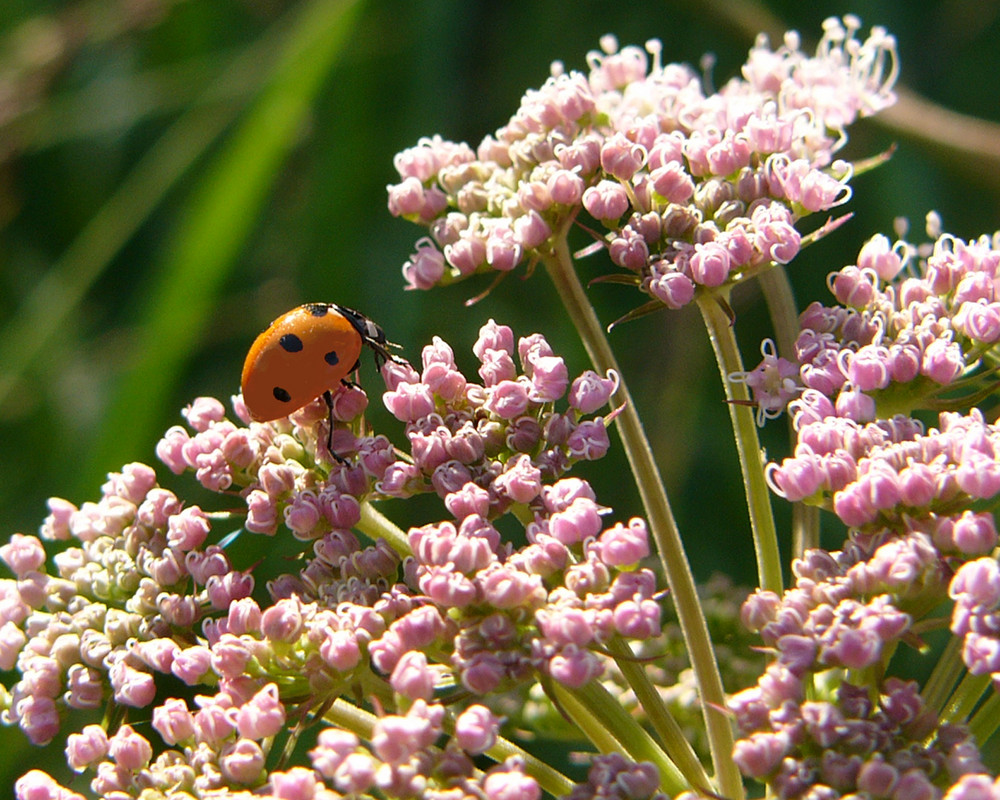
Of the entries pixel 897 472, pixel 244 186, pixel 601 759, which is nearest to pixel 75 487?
pixel 244 186

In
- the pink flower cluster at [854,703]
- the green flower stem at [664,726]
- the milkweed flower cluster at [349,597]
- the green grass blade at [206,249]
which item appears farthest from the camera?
the green grass blade at [206,249]

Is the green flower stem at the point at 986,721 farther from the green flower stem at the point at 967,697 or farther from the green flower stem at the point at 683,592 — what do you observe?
the green flower stem at the point at 683,592

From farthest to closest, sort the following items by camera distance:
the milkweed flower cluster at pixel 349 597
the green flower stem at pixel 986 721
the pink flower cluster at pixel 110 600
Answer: the pink flower cluster at pixel 110 600 < the green flower stem at pixel 986 721 < the milkweed flower cluster at pixel 349 597

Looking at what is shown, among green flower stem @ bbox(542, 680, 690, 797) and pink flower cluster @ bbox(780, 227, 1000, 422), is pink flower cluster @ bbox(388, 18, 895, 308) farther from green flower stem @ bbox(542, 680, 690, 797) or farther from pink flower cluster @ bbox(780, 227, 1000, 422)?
green flower stem @ bbox(542, 680, 690, 797)

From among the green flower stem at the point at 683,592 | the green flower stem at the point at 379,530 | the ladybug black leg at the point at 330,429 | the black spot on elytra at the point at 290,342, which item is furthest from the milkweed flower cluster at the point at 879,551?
the black spot on elytra at the point at 290,342

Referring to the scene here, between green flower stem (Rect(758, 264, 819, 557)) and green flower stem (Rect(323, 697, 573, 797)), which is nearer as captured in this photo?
green flower stem (Rect(323, 697, 573, 797))

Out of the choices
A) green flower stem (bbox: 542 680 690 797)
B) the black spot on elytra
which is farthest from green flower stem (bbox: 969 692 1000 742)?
the black spot on elytra
